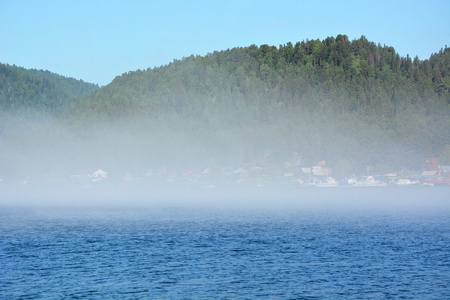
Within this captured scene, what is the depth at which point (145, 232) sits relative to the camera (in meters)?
94.5

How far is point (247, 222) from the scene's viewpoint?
111562 mm

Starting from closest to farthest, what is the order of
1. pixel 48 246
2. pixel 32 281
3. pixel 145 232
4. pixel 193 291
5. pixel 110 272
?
pixel 193 291 < pixel 32 281 < pixel 110 272 < pixel 48 246 < pixel 145 232

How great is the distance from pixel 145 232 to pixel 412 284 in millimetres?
50807

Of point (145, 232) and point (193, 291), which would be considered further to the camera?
point (145, 232)

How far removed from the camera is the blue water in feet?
165

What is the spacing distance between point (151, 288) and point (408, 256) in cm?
2806

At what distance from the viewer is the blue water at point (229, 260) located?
50.2 meters

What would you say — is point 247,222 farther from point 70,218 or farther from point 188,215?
point 70,218

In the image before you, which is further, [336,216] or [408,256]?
[336,216]

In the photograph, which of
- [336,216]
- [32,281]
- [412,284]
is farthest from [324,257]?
[336,216]

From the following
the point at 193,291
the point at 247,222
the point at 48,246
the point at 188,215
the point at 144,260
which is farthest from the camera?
the point at 188,215

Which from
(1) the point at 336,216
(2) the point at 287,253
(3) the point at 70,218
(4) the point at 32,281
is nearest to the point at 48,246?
(4) the point at 32,281

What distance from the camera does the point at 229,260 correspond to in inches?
2534

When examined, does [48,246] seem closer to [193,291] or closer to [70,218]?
[193,291]
